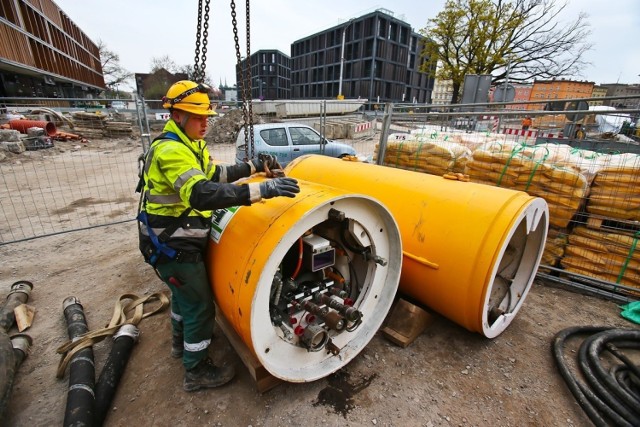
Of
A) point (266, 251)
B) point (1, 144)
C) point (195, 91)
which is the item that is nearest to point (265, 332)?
point (266, 251)

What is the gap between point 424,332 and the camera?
298cm

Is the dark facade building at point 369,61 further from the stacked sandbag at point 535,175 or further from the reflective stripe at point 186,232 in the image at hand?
the reflective stripe at point 186,232

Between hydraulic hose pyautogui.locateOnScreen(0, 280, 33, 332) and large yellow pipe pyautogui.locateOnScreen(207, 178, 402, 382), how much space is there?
7.50 feet

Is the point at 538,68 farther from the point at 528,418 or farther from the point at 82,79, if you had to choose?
the point at 82,79

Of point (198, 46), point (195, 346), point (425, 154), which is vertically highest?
point (198, 46)

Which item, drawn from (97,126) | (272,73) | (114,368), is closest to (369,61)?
(272,73)

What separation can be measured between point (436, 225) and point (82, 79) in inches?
1857

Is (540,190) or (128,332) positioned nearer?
(128,332)

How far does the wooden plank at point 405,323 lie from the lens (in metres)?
2.79

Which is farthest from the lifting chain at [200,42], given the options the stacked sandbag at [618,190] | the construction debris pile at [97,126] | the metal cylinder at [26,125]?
the construction debris pile at [97,126]

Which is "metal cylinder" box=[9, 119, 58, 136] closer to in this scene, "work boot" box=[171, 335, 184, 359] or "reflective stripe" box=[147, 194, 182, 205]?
"work boot" box=[171, 335, 184, 359]

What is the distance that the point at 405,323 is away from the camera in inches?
114

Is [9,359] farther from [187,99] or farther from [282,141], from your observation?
[282,141]

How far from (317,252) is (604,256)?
375 centimetres
